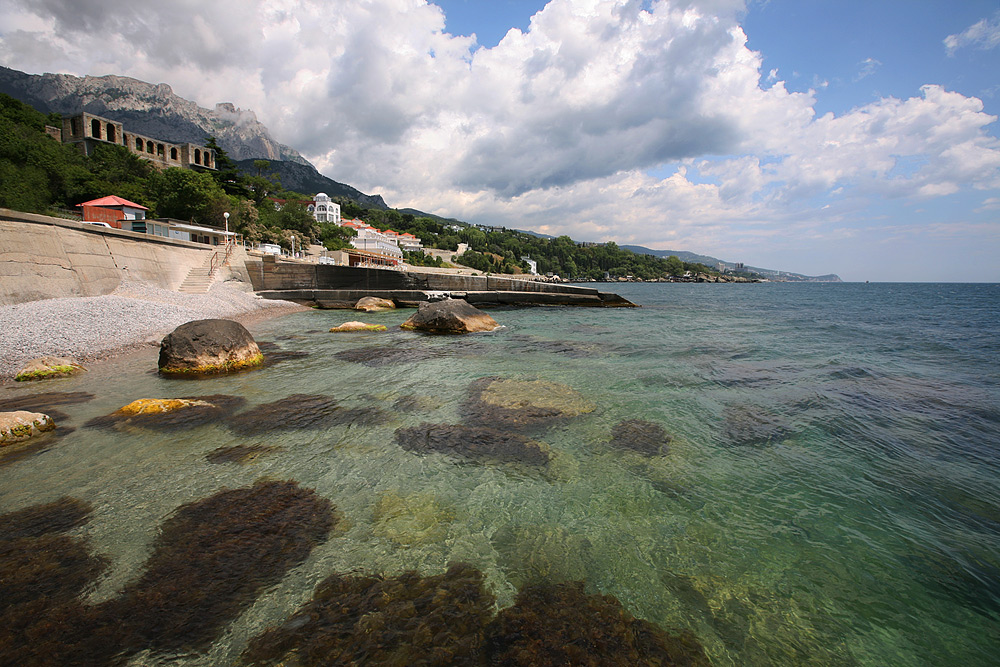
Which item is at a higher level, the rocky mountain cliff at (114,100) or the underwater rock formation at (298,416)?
the rocky mountain cliff at (114,100)

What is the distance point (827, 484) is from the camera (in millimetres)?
4688

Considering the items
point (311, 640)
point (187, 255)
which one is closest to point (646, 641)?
point (311, 640)

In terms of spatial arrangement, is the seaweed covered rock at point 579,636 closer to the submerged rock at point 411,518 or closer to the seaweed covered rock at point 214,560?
the submerged rock at point 411,518

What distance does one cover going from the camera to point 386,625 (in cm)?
258

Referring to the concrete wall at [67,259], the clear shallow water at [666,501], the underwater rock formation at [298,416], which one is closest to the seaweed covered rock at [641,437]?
the clear shallow water at [666,501]

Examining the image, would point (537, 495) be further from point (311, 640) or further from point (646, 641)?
point (311, 640)

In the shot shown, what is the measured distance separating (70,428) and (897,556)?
9621 mm

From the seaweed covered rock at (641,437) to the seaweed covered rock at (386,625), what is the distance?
123 inches

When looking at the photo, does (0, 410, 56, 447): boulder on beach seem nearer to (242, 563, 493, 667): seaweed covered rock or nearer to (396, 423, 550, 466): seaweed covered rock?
(396, 423, 550, 466): seaweed covered rock

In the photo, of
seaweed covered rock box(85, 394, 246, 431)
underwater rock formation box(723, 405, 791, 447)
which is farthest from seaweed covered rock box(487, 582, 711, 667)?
seaweed covered rock box(85, 394, 246, 431)

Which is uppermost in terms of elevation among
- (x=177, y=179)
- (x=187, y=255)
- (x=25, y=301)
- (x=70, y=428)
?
(x=177, y=179)

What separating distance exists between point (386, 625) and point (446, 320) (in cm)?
1273

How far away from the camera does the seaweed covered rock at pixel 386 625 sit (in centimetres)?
236

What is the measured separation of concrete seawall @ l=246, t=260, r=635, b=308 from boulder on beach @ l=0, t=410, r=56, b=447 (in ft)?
67.0
